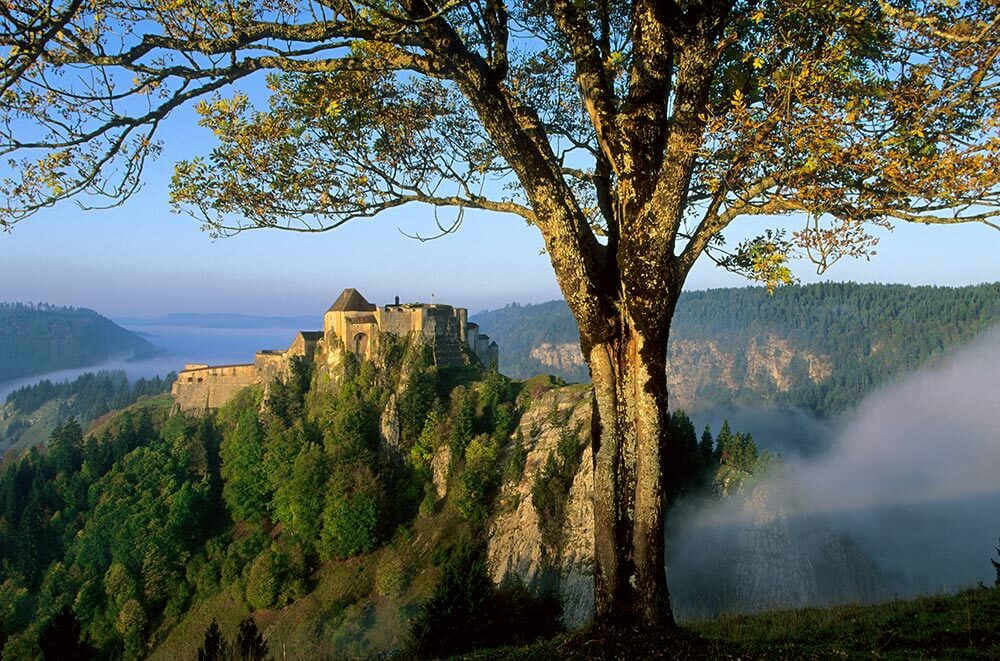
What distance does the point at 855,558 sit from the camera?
48.2 m

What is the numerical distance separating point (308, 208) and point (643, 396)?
4.97 metres

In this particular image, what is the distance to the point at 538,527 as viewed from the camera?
Result: 33344mm

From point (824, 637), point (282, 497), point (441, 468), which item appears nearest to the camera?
point (824, 637)

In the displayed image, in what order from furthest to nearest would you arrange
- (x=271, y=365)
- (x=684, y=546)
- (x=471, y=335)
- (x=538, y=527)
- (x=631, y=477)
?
(x=271, y=365)
(x=471, y=335)
(x=684, y=546)
(x=538, y=527)
(x=631, y=477)

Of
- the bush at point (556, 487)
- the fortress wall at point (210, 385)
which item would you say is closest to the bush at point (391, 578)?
the bush at point (556, 487)

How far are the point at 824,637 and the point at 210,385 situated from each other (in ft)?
231

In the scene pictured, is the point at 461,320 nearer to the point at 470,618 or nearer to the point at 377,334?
the point at 377,334

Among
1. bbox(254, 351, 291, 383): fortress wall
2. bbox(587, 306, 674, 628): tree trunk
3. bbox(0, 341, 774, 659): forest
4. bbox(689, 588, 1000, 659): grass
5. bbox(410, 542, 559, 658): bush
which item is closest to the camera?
bbox(587, 306, 674, 628): tree trunk

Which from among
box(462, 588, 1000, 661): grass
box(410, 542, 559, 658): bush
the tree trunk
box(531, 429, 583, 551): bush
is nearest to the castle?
box(531, 429, 583, 551): bush

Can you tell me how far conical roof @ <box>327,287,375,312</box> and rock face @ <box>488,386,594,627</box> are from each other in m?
20.5

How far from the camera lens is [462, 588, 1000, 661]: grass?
6176 mm

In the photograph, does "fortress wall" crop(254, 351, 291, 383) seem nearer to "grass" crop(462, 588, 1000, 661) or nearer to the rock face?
the rock face

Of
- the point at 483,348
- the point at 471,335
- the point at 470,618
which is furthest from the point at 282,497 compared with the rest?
the point at 470,618

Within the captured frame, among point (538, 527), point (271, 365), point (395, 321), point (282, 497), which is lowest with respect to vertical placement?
point (282, 497)
